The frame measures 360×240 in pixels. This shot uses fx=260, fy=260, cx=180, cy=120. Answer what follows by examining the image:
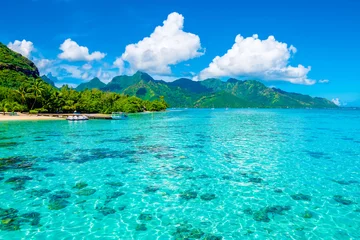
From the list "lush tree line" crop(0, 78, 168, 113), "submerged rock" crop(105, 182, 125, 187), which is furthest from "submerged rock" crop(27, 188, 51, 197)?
"lush tree line" crop(0, 78, 168, 113)

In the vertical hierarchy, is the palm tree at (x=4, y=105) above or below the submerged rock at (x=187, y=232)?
above

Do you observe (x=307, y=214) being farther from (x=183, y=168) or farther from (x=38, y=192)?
(x=38, y=192)

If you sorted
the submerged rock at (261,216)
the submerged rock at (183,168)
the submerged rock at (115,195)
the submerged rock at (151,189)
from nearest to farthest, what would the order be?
the submerged rock at (261,216)
the submerged rock at (115,195)
the submerged rock at (151,189)
the submerged rock at (183,168)

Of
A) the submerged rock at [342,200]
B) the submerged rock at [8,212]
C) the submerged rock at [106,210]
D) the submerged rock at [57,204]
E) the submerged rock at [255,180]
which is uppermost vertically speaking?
the submerged rock at [255,180]

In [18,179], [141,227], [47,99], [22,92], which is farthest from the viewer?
[47,99]

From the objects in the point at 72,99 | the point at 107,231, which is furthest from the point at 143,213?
the point at 72,99

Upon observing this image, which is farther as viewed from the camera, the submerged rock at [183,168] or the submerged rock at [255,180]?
the submerged rock at [183,168]

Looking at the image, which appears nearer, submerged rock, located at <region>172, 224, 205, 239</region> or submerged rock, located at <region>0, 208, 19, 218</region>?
submerged rock, located at <region>172, 224, 205, 239</region>

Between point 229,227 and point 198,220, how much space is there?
5.46ft

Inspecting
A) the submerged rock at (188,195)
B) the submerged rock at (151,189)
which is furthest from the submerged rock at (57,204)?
the submerged rock at (188,195)

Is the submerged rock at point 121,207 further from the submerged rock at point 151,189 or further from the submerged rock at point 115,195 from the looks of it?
→ the submerged rock at point 151,189

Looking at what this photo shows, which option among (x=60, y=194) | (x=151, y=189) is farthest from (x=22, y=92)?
(x=151, y=189)

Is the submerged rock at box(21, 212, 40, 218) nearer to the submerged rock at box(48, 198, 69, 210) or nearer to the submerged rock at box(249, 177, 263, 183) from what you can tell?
the submerged rock at box(48, 198, 69, 210)

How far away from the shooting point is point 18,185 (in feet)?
63.7
